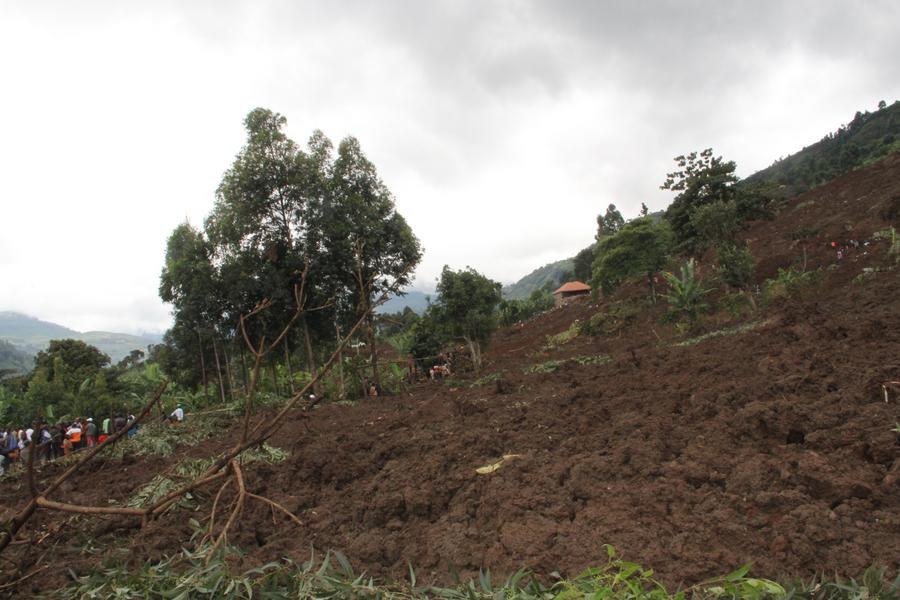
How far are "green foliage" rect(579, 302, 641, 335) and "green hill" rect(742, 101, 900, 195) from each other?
9170 millimetres

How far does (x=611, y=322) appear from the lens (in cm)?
2327

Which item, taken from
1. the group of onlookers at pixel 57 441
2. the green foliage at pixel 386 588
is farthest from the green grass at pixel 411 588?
the group of onlookers at pixel 57 441

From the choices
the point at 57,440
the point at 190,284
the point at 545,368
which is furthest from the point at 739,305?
the point at 57,440

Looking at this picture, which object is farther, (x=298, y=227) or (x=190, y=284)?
(x=190, y=284)

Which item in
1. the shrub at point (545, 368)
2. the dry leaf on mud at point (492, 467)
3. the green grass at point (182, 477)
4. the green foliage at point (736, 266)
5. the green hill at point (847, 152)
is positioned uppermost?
the green hill at point (847, 152)

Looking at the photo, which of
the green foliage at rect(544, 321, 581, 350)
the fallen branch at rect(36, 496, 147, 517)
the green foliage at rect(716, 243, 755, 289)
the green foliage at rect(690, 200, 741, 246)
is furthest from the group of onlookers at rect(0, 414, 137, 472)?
the green foliage at rect(544, 321, 581, 350)

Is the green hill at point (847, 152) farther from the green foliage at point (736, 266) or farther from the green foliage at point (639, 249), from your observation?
the green foliage at point (736, 266)

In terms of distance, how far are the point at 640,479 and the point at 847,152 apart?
48087mm

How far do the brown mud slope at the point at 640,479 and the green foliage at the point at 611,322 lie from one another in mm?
15606

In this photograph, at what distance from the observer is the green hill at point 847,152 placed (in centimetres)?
3881

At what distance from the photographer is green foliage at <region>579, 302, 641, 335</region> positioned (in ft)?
73.4

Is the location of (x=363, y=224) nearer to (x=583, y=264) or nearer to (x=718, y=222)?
(x=718, y=222)

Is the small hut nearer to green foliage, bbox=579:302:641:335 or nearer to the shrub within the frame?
green foliage, bbox=579:302:641:335

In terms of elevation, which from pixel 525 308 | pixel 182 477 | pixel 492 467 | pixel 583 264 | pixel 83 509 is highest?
pixel 583 264
